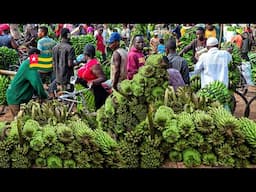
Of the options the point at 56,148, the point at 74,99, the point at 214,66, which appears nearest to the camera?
the point at 56,148

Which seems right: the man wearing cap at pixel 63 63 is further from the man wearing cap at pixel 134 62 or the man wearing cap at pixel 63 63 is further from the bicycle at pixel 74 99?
the man wearing cap at pixel 134 62

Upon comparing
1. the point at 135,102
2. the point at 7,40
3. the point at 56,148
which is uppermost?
the point at 7,40

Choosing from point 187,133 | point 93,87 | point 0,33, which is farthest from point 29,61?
point 0,33

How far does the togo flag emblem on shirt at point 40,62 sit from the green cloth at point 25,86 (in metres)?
0.05

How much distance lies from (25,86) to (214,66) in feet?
7.41

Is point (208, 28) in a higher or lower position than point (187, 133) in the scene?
higher

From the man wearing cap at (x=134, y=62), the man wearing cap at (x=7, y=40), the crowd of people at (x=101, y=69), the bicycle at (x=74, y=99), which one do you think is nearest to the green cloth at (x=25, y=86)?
the crowd of people at (x=101, y=69)

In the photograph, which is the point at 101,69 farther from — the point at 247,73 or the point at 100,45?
the point at 100,45

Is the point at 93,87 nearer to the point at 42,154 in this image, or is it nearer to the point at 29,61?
the point at 29,61

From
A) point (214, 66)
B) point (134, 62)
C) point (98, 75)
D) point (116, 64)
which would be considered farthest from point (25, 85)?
point (214, 66)

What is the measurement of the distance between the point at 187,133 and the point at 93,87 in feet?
6.85

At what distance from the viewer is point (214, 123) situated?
5.39 meters

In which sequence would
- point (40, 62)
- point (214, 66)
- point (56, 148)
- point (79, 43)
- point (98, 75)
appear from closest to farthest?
point (56, 148) < point (214, 66) < point (98, 75) < point (40, 62) < point (79, 43)

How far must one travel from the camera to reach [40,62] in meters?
7.48
